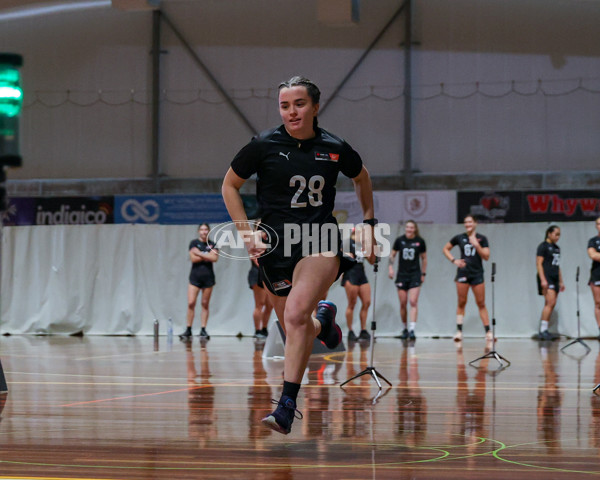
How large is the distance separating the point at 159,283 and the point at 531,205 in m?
8.31

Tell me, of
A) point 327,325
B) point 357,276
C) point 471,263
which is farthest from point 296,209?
point 357,276

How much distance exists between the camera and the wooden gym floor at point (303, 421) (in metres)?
3.85

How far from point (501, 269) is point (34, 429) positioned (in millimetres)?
12229

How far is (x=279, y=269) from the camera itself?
4.73 metres

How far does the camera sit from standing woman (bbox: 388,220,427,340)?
50.1 ft

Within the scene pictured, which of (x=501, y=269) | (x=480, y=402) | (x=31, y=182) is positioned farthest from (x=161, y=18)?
(x=480, y=402)

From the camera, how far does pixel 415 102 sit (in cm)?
2167

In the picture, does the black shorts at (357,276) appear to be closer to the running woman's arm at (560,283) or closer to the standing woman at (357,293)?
the standing woman at (357,293)

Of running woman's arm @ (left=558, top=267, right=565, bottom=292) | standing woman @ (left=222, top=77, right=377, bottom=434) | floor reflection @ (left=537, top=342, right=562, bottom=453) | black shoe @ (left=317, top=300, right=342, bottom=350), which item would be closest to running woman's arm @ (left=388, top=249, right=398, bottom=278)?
running woman's arm @ (left=558, top=267, right=565, bottom=292)

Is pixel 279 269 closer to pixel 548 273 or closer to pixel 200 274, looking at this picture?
pixel 200 274

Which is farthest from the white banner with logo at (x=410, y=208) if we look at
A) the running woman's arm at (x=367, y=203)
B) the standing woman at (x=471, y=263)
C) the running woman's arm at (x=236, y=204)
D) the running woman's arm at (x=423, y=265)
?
the running woman's arm at (x=236, y=204)

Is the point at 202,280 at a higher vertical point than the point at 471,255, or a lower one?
lower

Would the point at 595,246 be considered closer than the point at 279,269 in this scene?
No

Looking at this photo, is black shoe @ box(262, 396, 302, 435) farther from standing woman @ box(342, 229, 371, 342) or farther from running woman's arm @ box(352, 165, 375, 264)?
standing woman @ box(342, 229, 371, 342)
